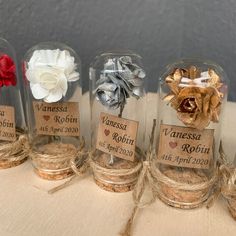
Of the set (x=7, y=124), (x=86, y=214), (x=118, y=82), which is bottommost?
(x=86, y=214)

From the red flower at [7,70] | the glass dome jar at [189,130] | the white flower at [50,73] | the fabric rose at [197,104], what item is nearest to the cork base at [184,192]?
the glass dome jar at [189,130]

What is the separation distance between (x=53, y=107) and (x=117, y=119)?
128 mm

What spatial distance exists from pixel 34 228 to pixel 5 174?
0.57 ft

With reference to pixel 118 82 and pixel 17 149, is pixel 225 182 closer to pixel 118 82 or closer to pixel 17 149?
pixel 118 82

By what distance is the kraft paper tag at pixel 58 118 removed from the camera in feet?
2.10

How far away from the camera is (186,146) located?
55 centimetres

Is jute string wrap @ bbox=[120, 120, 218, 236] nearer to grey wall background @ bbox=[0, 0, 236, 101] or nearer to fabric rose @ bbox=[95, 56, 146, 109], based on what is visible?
fabric rose @ bbox=[95, 56, 146, 109]

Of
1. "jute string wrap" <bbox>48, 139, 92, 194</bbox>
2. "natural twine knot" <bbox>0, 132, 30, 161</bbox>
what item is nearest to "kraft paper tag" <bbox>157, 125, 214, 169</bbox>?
"jute string wrap" <bbox>48, 139, 92, 194</bbox>

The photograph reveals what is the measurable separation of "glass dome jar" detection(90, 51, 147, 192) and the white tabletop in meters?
0.04

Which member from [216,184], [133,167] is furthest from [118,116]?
[216,184]

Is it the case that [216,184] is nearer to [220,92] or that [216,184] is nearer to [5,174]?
[220,92]

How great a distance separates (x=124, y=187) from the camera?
24.4 inches

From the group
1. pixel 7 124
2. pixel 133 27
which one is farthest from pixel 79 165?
pixel 133 27

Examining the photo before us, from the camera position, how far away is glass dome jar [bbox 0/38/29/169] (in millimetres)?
654
